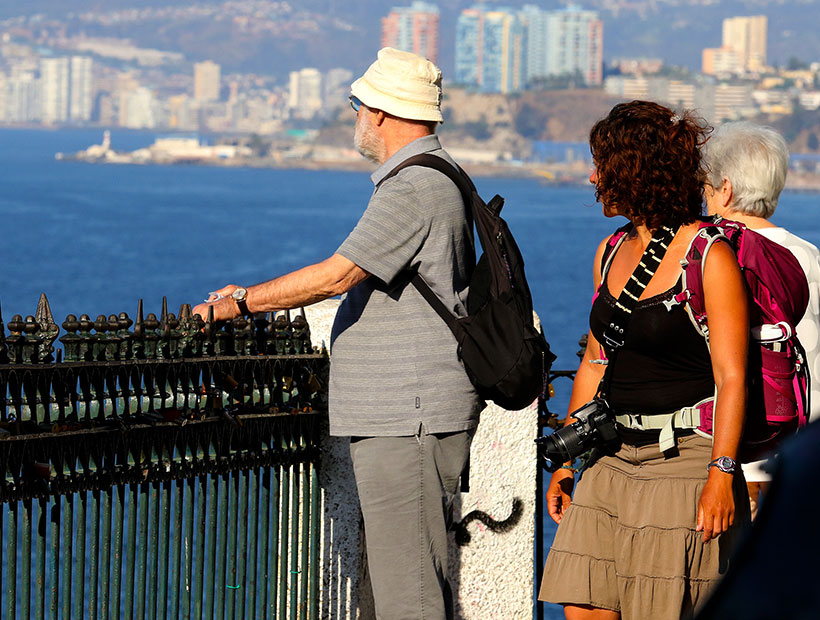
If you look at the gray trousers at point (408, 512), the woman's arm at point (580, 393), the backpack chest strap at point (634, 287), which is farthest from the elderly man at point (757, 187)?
the gray trousers at point (408, 512)

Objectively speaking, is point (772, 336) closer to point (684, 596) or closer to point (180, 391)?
point (684, 596)

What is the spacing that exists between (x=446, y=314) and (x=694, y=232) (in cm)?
55

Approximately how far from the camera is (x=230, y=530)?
134 inches

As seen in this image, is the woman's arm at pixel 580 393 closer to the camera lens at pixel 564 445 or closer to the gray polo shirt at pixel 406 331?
the camera lens at pixel 564 445

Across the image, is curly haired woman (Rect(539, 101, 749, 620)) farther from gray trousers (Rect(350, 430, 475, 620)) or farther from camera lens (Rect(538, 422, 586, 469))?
gray trousers (Rect(350, 430, 475, 620))

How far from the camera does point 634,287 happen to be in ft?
9.29

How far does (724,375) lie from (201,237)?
9289cm

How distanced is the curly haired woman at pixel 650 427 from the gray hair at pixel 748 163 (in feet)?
1.03

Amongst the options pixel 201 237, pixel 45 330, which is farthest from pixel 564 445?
pixel 201 237

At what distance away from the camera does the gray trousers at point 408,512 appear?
9.42 feet

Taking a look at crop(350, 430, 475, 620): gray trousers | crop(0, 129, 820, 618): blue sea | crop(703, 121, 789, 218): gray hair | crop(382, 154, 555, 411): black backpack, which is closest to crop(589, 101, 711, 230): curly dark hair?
crop(382, 154, 555, 411): black backpack

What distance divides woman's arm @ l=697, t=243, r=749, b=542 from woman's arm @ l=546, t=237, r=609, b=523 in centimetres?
40

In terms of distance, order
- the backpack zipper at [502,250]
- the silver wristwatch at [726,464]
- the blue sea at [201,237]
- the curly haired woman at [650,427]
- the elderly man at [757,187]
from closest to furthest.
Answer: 1. the silver wristwatch at [726,464]
2. the curly haired woman at [650,427]
3. the backpack zipper at [502,250]
4. the elderly man at [757,187]
5. the blue sea at [201,237]

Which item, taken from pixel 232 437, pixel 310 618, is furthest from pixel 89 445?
pixel 310 618
